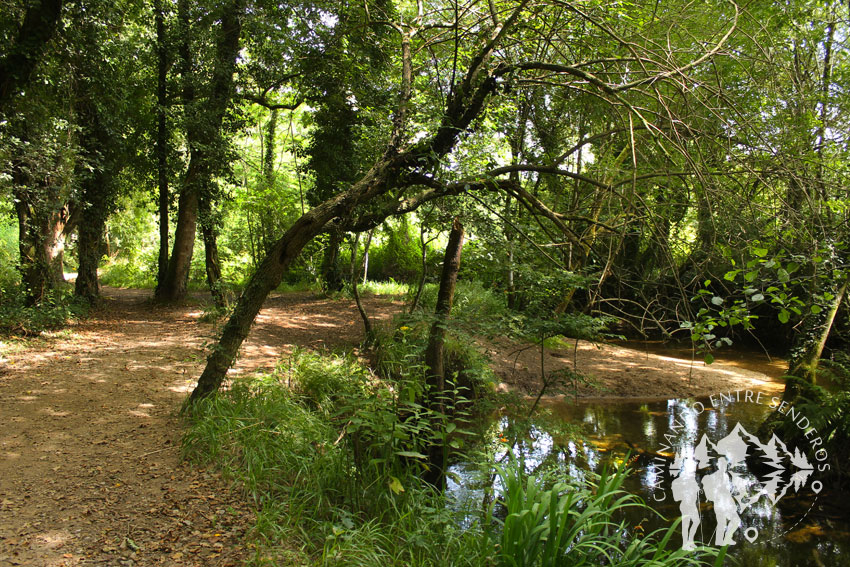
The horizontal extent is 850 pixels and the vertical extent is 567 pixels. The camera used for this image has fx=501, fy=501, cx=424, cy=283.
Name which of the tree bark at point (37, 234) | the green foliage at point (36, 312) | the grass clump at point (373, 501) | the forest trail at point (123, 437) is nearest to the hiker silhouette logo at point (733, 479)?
the grass clump at point (373, 501)

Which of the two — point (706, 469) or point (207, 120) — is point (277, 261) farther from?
point (207, 120)

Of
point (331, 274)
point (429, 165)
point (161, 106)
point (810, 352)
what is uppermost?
point (161, 106)

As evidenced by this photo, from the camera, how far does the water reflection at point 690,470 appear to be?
13.5ft

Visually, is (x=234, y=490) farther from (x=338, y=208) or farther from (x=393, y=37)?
(x=393, y=37)

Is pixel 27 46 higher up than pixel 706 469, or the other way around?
pixel 27 46

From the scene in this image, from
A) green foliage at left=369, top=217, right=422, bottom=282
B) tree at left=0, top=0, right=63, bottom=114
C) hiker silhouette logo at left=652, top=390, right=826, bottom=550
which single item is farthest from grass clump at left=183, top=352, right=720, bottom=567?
green foliage at left=369, top=217, right=422, bottom=282

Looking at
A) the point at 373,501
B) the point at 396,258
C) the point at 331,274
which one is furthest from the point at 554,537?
the point at 396,258

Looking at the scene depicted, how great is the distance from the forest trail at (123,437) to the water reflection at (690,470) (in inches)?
44.8

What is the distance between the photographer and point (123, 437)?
4270 mm

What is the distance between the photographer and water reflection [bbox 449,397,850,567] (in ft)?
13.5

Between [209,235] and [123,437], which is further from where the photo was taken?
[209,235]

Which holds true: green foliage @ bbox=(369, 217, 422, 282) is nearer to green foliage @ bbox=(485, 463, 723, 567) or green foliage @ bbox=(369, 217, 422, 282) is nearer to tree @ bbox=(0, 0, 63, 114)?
tree @ bbox=(0, 0, 63, 114)

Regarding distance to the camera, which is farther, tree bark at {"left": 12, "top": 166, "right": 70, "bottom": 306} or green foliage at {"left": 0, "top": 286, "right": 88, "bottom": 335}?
tree bark at {"left": 12, "top": 166, "right": 70, "bottom": 306}

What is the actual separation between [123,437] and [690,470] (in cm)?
558
